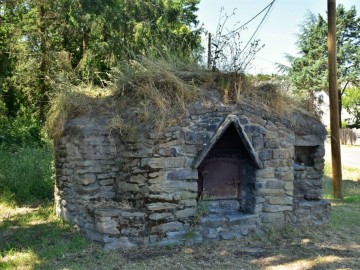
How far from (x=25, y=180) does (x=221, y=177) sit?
5.62 m

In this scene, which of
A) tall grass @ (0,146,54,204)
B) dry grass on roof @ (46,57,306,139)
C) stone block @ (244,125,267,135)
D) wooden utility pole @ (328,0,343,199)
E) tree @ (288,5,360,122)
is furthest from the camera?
tree @ (288,5,360,122)

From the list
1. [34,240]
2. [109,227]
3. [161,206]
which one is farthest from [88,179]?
[161,206]

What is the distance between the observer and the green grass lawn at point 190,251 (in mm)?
5434

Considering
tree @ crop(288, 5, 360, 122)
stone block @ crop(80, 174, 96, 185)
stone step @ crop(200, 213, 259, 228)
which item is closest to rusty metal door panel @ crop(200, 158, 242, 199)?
stone step @ crop(200, 213, 259, 228)

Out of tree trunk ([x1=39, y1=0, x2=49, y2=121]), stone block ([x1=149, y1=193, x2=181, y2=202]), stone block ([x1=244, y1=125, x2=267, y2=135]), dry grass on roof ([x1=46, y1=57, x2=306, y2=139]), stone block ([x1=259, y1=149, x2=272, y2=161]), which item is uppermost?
tree trunk ([x1=39, y1=0, x2=49, y2=121])

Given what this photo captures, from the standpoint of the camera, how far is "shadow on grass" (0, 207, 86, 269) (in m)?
5.59

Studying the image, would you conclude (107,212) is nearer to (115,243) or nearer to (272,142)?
(115,243)

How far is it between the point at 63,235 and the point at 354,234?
4.87m

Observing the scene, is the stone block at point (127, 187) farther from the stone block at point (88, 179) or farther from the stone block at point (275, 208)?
the stone block at point (275, 208)

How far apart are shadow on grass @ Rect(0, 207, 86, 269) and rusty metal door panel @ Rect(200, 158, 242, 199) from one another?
2.18m

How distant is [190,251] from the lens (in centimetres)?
603

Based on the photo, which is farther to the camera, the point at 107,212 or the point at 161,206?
the point at 161,206

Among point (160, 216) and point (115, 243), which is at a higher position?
point (160, 216)

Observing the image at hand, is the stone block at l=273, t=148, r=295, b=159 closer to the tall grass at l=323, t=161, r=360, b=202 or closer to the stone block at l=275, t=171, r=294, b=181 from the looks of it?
the stone block at l=275, t=171, r=294, b=181
